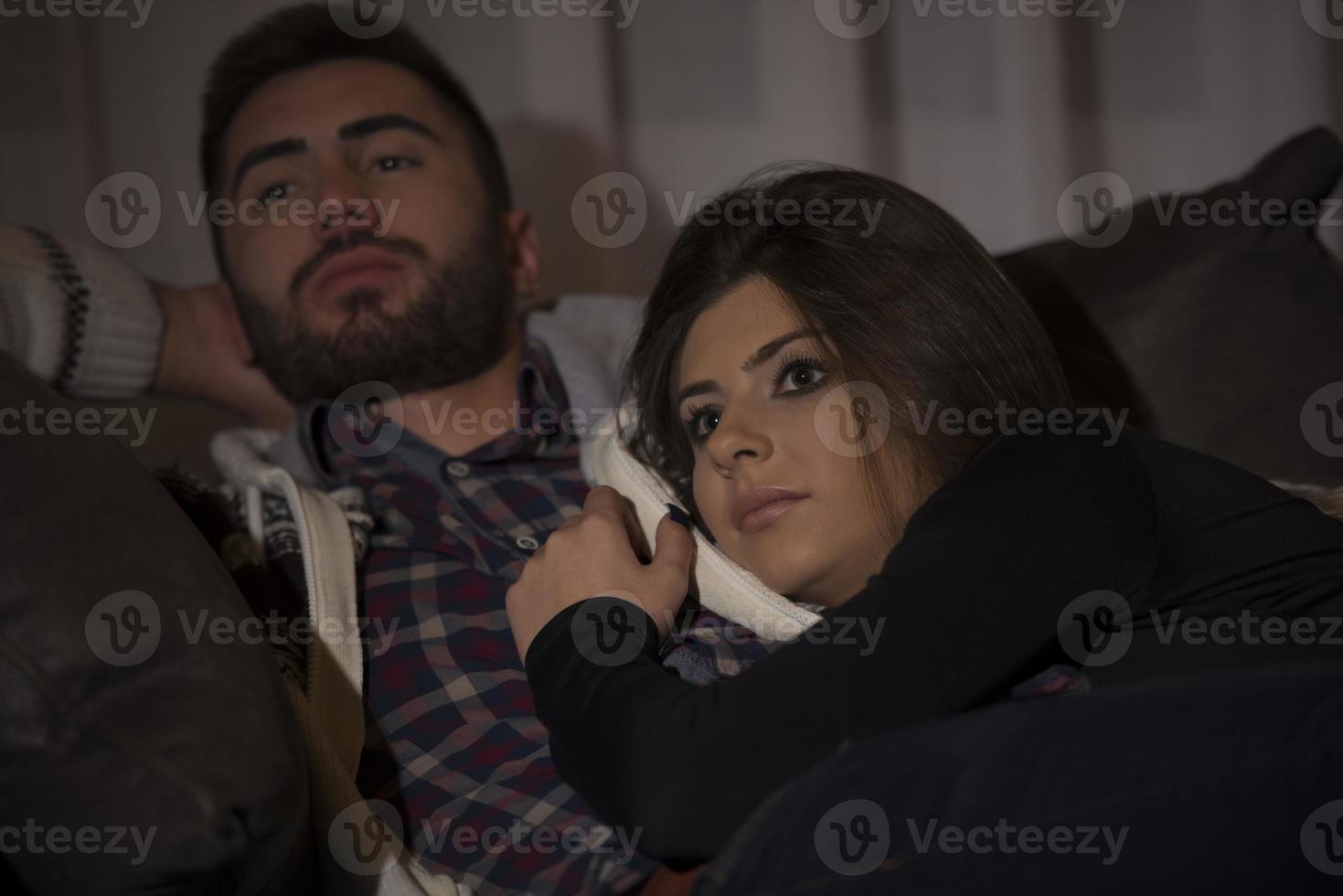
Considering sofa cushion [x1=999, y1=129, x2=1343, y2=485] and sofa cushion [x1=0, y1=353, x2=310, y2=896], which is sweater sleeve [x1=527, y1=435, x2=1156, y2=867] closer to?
sofa cushion [x1=0, y1=353, x2=310, y2=896]

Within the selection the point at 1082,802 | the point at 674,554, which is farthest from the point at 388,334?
the point at 1082,802

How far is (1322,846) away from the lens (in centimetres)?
74

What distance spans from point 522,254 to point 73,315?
58 centimetres

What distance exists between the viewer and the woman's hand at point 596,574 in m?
0.98

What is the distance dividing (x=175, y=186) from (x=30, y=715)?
129 cm

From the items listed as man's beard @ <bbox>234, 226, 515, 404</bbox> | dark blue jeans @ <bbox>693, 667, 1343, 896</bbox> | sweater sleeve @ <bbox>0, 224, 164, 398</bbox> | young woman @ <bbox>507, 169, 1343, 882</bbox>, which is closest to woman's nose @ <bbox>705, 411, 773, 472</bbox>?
young woman @ <bbox>507, 169, 1343, 882</bbox>

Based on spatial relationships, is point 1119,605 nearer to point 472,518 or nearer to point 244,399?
point 472,518

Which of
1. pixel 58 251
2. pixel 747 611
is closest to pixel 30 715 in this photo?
pixel 747 611

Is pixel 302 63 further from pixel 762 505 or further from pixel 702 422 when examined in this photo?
pixel 762 505

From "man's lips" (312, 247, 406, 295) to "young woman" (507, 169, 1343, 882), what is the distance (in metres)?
0.40

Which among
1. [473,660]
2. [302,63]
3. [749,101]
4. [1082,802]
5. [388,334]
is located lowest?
[473,660]

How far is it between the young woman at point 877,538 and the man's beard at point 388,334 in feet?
1.15

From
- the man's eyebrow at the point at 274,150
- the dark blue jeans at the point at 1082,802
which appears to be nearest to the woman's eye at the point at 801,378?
the dark blue jeans at the point at 1082,802

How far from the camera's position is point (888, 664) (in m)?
0.77
